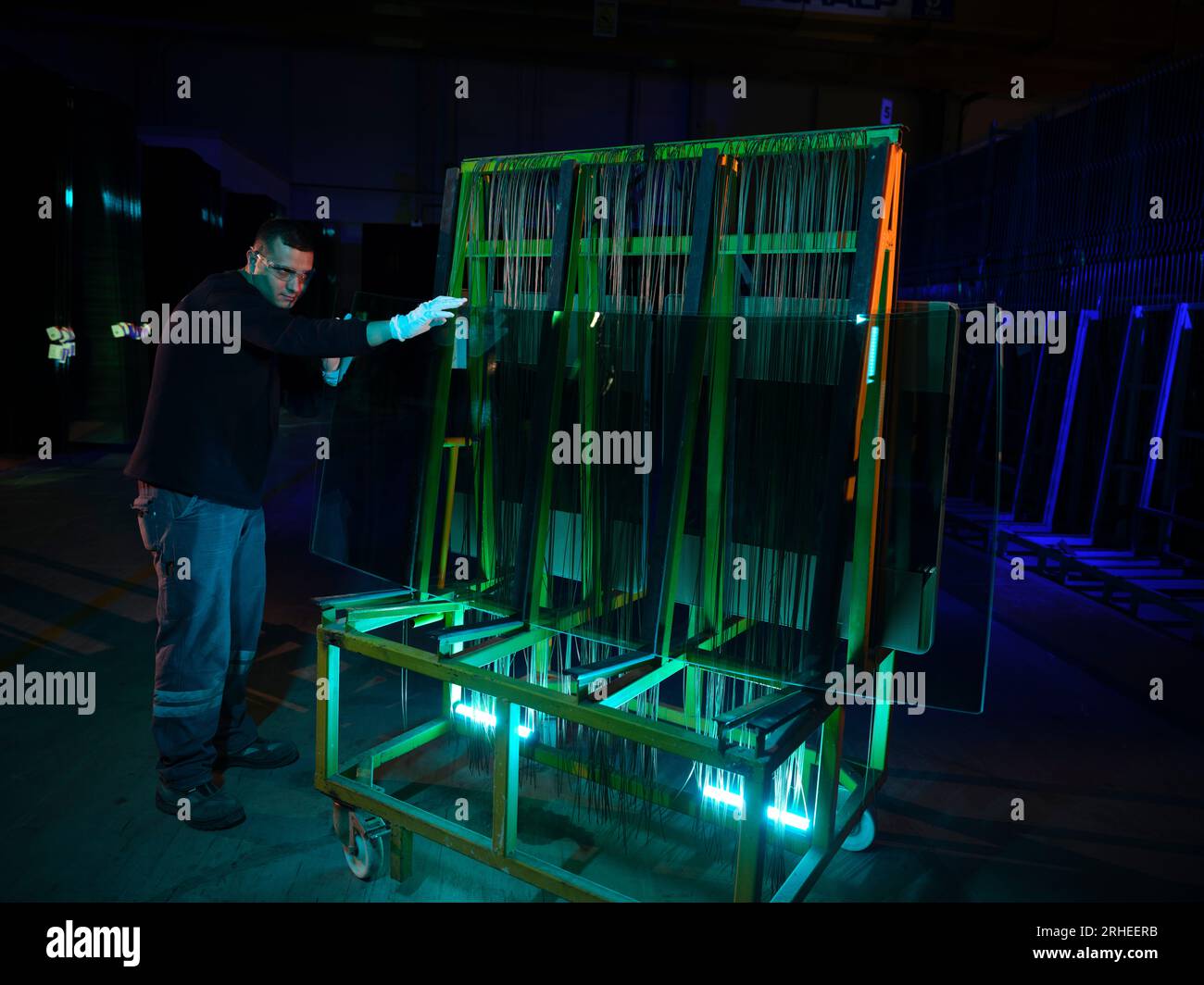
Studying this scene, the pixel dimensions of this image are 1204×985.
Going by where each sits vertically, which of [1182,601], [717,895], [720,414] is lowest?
[717,895]

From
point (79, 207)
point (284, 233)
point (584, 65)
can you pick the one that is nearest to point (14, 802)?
point (284, 233)

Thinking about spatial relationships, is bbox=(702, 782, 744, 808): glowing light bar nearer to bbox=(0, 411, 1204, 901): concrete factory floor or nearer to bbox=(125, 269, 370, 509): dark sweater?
bbox=(0, 411, 1204, 901): concrete factory floor

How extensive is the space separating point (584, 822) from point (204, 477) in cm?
154

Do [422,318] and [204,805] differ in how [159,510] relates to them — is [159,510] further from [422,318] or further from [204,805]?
[422,318]

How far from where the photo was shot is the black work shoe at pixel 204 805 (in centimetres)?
269

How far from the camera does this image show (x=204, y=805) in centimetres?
271

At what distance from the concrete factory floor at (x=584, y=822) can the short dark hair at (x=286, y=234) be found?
67.9 inches

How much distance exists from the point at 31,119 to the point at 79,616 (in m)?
6.46

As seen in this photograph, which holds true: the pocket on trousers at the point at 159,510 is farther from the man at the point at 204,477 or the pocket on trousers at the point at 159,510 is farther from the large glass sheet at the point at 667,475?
the large glass sheet at the point at 667,475

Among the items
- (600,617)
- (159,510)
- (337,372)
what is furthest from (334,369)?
(600,617)

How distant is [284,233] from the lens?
270 cm

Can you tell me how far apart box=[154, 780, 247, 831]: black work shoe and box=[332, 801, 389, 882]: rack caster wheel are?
15.4 inches

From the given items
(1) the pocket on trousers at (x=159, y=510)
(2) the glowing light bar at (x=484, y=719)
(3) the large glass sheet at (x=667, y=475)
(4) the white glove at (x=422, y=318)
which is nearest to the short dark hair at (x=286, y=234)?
(3) the large glass sheet at (x=667, y=475)
